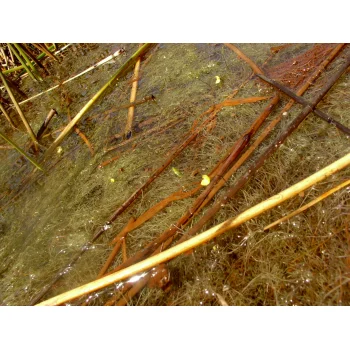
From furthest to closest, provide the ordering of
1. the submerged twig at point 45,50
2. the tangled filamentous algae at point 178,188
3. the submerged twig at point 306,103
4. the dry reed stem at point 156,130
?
the submerged twig at point 45,50 → the dry reed stem at point 156,130 → the submerged twig at point 306,103 → the tangled filamentous algae at point 178,188

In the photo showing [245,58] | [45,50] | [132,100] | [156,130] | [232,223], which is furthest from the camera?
[45,50]

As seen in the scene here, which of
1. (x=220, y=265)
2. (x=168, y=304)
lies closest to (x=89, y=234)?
(x=168, y=304)

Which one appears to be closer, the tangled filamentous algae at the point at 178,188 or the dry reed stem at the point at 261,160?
the tangled filamentous algae at the point at 178,188

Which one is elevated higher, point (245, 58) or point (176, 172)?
point (245, 58)

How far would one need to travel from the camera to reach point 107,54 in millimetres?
4457

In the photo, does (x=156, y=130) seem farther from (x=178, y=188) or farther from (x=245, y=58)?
(x=245, y=58)

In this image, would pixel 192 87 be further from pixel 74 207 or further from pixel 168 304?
pixel 168 304

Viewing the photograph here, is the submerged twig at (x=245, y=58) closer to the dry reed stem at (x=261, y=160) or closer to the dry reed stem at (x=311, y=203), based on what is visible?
the dry reed stem at (x=261, y=160)

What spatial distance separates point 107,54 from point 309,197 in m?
3.36

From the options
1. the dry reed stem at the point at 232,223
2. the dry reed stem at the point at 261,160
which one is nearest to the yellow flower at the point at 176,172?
the dry reed stem at the point at 261,160

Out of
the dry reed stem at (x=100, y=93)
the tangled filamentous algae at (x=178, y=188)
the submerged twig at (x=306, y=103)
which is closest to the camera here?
the tangled filamentous algae at (x=178, y=188)

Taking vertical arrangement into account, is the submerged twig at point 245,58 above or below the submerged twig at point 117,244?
above

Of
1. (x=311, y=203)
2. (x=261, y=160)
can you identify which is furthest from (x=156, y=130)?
(x=311, y=203)

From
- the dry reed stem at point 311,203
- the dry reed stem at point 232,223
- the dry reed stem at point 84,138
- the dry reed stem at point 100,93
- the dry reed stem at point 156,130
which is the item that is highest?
the dry reed stem at point 100,93
